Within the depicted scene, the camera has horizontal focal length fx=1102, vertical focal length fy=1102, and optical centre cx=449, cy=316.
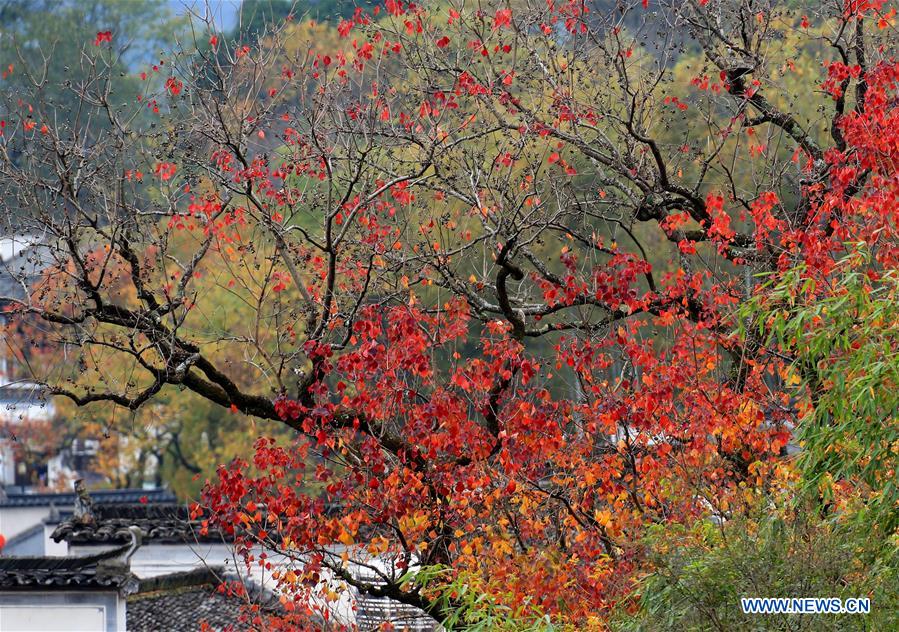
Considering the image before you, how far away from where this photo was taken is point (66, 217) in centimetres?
951

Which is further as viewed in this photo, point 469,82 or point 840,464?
point 469,82

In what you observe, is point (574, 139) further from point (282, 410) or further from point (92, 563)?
point (92, 563)

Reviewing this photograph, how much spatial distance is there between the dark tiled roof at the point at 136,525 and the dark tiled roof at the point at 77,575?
2569 millimetres

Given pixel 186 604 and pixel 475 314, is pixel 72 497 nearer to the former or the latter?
pixel 186 604

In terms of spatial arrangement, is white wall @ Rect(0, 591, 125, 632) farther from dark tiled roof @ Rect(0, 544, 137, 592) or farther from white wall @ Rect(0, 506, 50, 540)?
white wall @ Rect(0, 506, 50, 540)

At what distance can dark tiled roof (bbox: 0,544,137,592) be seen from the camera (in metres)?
15.9

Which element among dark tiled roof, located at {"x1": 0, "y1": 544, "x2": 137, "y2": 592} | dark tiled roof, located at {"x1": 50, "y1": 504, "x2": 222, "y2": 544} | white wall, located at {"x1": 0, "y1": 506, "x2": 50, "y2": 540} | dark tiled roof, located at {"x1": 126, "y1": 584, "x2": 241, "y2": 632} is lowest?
dark tiled roof, located at {"x1": 126, "y1": 584, "x2": 241, "y2": 632}

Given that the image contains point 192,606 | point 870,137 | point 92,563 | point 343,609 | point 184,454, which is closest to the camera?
point 870,137

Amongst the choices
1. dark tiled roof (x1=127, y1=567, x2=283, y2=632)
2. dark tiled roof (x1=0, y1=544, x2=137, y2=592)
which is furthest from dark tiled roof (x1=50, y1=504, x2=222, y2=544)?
dark tiled roof (x1=0, y1=544, x2=137, y2=592)

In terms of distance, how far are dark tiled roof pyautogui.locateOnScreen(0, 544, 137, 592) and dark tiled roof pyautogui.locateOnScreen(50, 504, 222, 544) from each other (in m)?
2.57

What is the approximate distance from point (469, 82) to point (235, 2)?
2.62 metres

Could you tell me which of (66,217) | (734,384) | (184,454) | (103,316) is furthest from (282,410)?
(184,454)

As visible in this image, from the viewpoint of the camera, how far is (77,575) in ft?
52.4

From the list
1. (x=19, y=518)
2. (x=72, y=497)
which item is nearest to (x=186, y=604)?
(x=72, y=497)
